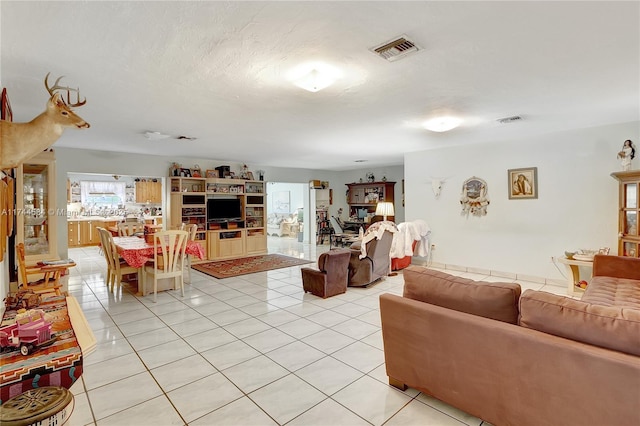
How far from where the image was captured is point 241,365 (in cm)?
258

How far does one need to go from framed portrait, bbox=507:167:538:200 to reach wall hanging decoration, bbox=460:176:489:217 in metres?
0.41

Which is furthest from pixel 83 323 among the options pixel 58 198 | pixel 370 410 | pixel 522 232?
pixel 522 232

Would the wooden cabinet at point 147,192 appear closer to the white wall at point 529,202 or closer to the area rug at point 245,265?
the area rug at point 245,265

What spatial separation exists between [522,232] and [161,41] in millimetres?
5599

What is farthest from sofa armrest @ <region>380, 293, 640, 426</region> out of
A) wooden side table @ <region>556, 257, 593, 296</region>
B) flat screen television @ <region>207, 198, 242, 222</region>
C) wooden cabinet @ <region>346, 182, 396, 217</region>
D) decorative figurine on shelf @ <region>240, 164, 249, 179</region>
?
wooden cabinet @ <region>346, 182, 396, 217</region>

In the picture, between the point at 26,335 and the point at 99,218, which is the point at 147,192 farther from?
the point at 26,335

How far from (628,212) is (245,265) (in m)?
6.20

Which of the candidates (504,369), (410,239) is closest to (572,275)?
(410,239)

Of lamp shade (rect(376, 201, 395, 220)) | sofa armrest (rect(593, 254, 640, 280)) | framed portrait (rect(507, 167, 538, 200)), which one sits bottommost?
sofa armrest (rect(593, 254, 640, 280))

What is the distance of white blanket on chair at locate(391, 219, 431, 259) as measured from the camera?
561 centimetres

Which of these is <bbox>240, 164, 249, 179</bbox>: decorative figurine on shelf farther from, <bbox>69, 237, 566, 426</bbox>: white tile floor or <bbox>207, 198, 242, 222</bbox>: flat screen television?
<bbox>69, 237, 566, 426</bbox>: white tile floor

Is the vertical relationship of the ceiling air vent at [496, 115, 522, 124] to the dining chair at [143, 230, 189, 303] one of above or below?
above

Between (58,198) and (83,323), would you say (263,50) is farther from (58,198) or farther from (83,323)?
(58,198)

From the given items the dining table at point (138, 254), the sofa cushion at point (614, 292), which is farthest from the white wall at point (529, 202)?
the dining table at point (138, 254)
